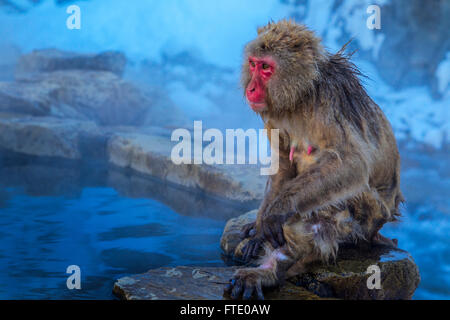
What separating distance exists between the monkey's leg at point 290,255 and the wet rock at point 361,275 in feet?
0.29

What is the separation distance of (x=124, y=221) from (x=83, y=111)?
495 centimetres

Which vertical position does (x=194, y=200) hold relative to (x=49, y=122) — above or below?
below

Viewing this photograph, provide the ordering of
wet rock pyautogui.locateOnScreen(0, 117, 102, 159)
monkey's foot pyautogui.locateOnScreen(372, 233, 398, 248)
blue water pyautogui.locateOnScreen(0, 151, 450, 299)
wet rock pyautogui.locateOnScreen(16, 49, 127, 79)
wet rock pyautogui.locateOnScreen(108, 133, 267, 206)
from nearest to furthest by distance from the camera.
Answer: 1. blue water pyautogui.locateOnScreen(0, 151, 450, 299)
2. monkey's foot pyautogui.locateOnScreen(372, 233, 398, 248)
3. wet rock pyautogui.locateOnScreen(108, 133, 267, 206)
4. wet rock pyautogui.locateOnScreen(0, 117, 102, 159)
5. wet rock pyautogui.locateOnScreen(16, 49, 127, 79)

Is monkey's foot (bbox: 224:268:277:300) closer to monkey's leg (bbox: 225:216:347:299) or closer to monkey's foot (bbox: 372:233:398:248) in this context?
monkey's leg (bbox: 225:216:347:299)

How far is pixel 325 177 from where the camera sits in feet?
6.68

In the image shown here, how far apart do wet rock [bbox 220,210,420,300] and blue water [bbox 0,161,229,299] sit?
2.58 feet

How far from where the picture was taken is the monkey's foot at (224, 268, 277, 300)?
1.98m

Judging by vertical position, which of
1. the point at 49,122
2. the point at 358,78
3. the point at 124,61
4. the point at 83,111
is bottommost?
the point at 358,78

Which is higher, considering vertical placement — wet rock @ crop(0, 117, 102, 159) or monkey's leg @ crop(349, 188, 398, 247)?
wet rock @ crop(0, 117, 102, 159)

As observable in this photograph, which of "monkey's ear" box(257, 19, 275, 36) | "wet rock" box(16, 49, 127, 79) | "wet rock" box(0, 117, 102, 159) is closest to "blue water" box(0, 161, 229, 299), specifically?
"monkey's ear" box(257, 19, 275, 36)

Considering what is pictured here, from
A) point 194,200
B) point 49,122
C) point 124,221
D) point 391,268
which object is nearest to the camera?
point 391,268

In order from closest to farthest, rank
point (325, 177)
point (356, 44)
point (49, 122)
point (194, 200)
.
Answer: point (325, 177) → point (194, 200) → point (49, 122) → point (356, 44)
